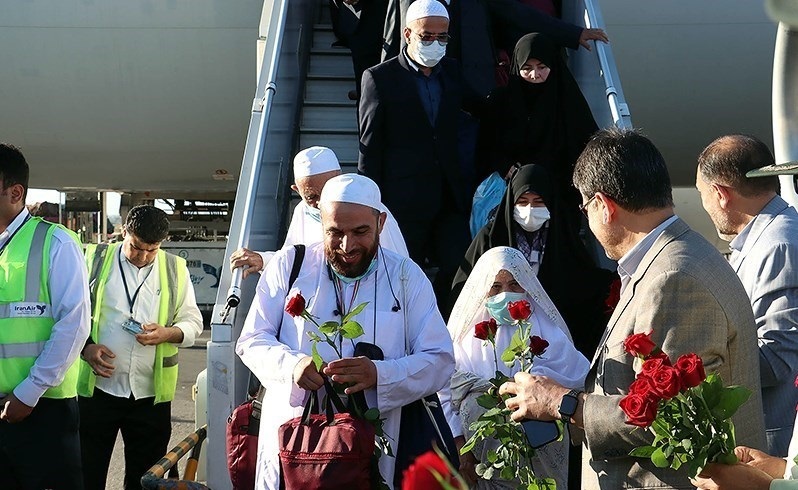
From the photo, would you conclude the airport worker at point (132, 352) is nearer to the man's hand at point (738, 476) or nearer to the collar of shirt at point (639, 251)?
the collar of shirt at point (639, 251)

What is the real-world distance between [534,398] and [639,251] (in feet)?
1.37

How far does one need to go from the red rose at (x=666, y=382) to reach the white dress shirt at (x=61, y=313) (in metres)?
2.60

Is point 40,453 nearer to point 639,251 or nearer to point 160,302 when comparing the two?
point 160,302

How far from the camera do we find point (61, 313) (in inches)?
150

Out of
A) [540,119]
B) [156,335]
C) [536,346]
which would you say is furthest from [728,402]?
[156,335]

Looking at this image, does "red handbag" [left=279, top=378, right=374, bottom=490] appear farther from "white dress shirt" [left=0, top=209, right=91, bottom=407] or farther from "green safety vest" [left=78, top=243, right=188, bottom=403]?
"green safety vest" [left=78, top=243, right=188, bottom=403]

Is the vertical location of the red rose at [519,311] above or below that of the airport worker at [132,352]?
above

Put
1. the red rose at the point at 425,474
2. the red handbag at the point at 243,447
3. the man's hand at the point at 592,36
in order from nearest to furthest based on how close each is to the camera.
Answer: the red rose at the point at 425,474 → the red handbag at the point at 243,447 → the man's hand at the point at 592,36

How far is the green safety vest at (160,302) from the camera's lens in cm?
483

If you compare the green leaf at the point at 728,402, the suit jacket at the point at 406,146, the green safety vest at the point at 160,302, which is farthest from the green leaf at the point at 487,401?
the green safety vest at the point at 160,302

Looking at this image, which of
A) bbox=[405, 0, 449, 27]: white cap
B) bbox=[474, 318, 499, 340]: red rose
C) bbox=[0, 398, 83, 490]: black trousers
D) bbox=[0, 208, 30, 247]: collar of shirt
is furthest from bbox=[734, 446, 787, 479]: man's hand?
bbox=[405, 0, 449, 27]: white cap

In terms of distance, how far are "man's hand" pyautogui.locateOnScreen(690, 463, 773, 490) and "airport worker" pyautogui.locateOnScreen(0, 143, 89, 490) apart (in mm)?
2639

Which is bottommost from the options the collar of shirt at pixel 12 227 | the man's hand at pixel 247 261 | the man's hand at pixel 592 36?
the man's hand at pixel 247 261

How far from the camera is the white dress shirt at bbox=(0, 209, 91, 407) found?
368 cm
